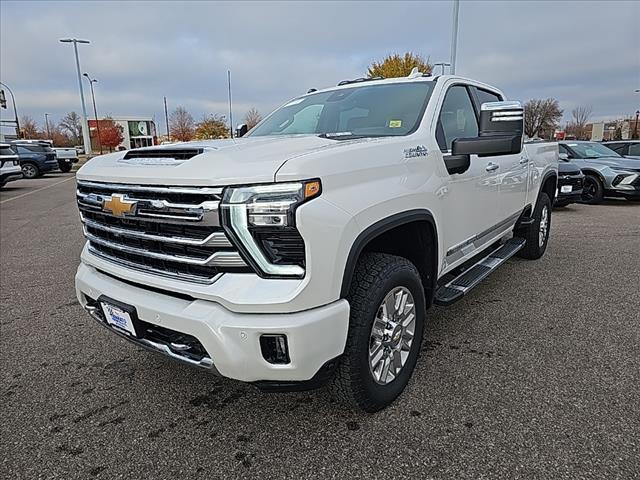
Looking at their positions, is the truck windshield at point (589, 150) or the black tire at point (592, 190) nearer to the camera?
the black tire at point (592, 190)

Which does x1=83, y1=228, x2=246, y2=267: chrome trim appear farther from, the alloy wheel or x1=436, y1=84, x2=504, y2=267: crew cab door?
x1=436, y1=84, x2=504, y2=267: crew cab door

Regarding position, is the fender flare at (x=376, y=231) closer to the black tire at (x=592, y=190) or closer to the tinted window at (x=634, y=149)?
the black tire at (x=592, y=190)

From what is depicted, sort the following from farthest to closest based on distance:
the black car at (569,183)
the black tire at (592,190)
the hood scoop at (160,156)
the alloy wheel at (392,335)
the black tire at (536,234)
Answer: the black tire at (592,190), the black car at (569,183), the black tire at (536,234), the alloy wheel at (392,335), the hood scoop at (160,156)

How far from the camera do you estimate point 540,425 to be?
7.80 ft

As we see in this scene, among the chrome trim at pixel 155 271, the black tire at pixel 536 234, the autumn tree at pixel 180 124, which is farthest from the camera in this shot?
the autumn tree at pixel 180 124

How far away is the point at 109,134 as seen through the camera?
64.1 metres

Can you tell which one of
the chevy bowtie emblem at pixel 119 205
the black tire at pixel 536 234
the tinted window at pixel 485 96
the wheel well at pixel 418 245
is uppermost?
the tinted window at pixel 485 96

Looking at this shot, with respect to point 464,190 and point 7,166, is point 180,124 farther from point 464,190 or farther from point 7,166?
point 464,190

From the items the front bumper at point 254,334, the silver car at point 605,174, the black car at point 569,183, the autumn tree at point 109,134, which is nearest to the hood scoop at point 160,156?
the front bumper at point 254,334

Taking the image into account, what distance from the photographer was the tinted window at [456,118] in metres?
3.12

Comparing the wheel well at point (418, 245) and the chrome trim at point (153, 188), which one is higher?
the chrome trim at point (153, 188)

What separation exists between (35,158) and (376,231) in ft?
78.8

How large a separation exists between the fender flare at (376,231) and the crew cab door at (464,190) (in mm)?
253

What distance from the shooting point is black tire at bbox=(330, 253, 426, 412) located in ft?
7.31
